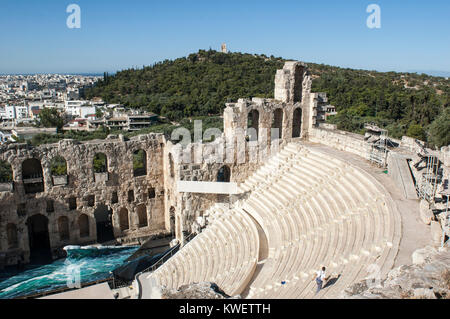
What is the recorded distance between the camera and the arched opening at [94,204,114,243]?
71.0ft

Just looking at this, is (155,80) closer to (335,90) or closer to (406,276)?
(335,90)

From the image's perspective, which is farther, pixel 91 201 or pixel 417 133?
pixel 417 133

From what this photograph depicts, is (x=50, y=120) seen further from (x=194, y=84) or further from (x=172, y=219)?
(x=172, y=219)

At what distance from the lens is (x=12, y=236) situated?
781 inches

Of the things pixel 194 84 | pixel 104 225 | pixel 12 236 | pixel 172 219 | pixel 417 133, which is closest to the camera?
pixel 12 236

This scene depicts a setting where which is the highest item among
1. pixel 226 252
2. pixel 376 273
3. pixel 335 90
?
pixel 335 90

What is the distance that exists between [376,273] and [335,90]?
159 feet

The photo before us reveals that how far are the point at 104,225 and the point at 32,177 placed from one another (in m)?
5.26

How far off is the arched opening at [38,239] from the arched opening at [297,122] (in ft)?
51.7

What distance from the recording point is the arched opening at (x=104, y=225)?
21.6 meters

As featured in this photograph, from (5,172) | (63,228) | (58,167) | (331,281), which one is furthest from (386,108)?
(331,281)

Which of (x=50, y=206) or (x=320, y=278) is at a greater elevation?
(x=320, y=278)

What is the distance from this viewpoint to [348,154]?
59.3 ft

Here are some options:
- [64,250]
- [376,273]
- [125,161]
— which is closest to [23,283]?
[64,250]
